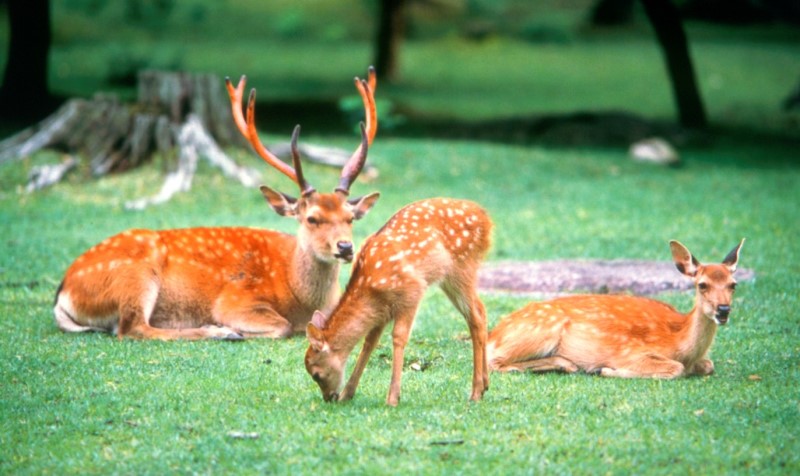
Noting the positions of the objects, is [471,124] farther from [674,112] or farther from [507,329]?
[507,329]

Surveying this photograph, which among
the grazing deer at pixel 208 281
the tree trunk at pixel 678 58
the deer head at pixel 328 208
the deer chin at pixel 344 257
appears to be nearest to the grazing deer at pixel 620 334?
the deer chin at pixel 344 257

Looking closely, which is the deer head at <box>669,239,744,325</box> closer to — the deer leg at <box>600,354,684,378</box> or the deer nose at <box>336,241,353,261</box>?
the deer leg at <box>600,354,684,378</box>

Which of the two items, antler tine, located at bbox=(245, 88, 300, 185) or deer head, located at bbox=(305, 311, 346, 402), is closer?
deer head, located at bbox=(305, 311, 346, 402)

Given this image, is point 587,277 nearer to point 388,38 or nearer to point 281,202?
point 281,202

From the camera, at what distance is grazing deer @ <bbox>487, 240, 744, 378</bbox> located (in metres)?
7.30

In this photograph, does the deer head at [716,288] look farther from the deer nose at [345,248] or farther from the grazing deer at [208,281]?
the grazing deer at [208,281]

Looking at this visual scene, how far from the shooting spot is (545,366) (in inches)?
298

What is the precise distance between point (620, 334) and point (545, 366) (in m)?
0.51

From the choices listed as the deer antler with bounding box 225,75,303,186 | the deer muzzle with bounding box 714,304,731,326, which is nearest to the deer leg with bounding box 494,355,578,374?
the deer muzzle with bounding box 714,304,731,326

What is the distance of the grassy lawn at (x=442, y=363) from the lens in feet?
18.9

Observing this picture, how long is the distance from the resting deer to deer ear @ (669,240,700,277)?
1343 mm

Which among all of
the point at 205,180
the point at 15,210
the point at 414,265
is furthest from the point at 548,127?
the point at 414,265

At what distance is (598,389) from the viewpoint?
275 inches

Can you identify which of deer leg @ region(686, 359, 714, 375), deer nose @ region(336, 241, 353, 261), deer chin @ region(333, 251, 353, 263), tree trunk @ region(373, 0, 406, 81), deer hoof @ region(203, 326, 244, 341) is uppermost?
deer nose @ region(336, 241, 353, 261)
